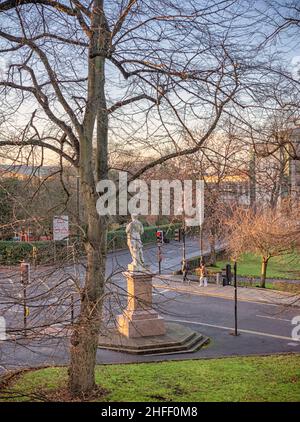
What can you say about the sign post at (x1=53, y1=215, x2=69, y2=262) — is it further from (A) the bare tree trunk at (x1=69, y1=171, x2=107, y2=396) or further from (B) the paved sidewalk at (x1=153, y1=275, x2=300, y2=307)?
(B) the paved sidewalk at (x1=153, y1=275, x2=300, y2=307)

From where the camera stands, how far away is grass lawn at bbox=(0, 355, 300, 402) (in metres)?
9.62

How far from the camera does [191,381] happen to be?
36.2 feet

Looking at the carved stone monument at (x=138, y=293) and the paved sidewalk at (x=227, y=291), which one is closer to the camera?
the carved stone monument at (x=138, y=293)

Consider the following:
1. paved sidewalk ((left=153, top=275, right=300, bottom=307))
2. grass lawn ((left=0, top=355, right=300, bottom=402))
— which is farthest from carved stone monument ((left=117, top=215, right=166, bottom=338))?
paved sidewalk ((left=153, top=275, right=300, bottom=307))

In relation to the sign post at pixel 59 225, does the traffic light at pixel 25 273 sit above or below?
below

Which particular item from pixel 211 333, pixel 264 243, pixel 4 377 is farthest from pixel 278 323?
pixel 4 377

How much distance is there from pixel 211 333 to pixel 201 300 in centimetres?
657

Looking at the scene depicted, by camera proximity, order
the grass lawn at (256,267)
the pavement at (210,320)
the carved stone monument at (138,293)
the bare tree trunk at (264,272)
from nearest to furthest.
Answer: the pavement at (210,320) < the carved stone monument at (138,293) < the bare tree trunk at (264,272) < the grass lawn at (256,267)

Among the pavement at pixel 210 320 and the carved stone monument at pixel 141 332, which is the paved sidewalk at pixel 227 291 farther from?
the carved stone monument at pixel 141 332

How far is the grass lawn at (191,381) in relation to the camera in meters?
9.62

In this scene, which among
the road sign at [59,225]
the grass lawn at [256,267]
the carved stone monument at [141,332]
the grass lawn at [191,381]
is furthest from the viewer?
the grass lawn at [256,267]

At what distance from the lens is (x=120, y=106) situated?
884 cm

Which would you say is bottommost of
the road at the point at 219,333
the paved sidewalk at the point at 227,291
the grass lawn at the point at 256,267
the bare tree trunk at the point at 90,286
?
the road at the point at 219,333

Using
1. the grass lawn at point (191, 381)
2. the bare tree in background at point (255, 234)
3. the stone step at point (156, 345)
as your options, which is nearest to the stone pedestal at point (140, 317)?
the stone step at point (156, 345)
